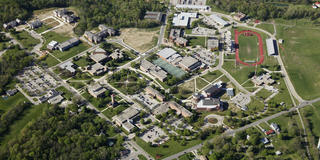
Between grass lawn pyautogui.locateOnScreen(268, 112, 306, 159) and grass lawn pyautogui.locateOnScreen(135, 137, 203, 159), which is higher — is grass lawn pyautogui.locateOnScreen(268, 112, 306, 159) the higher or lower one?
the higher one

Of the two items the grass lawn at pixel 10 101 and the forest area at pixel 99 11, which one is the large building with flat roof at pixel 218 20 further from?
the grass lawn at pixel 10 101

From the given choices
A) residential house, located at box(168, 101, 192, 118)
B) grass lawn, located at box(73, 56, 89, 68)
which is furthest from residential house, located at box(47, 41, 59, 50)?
residential house, located at box(168, 101, 192, 118)

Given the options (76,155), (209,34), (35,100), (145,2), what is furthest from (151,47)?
(76,155)

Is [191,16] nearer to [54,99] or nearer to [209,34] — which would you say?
[209,34]

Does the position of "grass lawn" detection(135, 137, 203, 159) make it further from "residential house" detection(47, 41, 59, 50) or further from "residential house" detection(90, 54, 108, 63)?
"residential house" detection(47, 41, 59, 50)

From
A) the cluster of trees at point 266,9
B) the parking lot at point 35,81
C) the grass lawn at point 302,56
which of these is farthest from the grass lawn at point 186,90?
the cluster of trees at point 266,9
